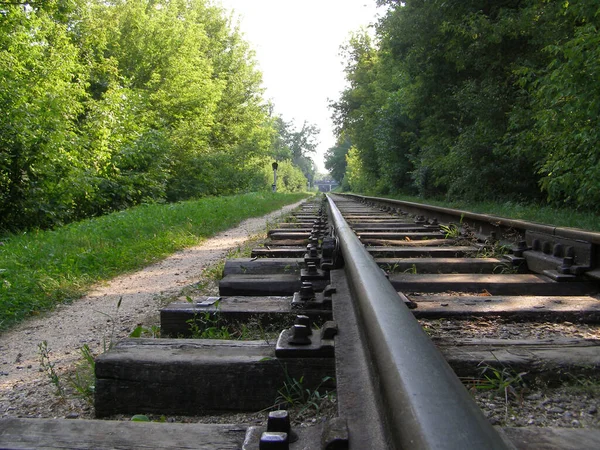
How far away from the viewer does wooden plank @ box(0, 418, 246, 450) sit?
100 centimetres

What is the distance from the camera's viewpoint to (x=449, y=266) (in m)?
3.10

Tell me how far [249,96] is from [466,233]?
33.5 metres

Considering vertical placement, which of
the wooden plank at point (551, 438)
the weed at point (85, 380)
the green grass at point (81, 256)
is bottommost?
the green grass at point (81, 256)

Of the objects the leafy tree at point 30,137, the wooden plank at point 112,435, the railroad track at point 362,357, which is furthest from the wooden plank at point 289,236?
the leafy tree at point 30,137

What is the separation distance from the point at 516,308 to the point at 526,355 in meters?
0.63

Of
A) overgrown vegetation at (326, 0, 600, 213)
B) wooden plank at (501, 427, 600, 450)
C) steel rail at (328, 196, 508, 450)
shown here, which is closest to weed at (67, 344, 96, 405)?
steel rail at (328, 196, 508, 450)

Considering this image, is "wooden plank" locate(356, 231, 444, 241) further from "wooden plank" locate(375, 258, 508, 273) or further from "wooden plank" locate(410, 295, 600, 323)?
"wooden plank" locate(410, 295, 600, 323)

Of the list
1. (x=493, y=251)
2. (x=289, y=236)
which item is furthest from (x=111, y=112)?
(x=493, y=251)

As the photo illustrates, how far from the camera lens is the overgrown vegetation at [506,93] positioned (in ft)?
19.6

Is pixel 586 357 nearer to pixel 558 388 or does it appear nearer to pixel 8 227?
pixel 558 388

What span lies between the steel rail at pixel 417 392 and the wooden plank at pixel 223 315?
712 millimetres

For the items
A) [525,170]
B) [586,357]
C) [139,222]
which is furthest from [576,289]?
[525,170]

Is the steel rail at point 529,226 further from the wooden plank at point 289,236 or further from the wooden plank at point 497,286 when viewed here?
the wooden plank at point 289,236

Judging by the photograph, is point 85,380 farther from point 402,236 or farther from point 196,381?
point 402,236
